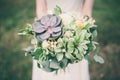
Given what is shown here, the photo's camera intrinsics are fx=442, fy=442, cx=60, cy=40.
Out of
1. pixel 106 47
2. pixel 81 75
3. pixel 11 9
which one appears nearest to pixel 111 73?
pixel 106 47

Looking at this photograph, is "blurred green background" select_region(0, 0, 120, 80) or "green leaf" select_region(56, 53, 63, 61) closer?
"green leaf" select_region(56, 53, 63, 61)

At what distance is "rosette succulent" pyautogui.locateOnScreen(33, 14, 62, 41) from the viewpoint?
13.6 ft

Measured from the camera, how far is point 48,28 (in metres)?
4.14

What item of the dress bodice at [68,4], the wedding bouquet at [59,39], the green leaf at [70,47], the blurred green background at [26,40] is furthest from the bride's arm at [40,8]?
the blurred green background at [26,40]

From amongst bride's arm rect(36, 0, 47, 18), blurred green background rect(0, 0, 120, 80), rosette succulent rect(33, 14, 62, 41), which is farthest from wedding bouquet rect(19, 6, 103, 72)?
blurred green background rect(0, 0, 120, 80)

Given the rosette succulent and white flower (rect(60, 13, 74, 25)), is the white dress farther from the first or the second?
the rosette succulent

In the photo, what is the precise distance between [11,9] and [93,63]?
4176 mm

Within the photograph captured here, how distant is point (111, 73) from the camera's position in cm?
795

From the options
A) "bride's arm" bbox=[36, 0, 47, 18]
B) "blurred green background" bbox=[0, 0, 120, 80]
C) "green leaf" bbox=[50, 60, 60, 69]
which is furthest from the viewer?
"blurred green background" bbox=[0, 0, 120, 80]

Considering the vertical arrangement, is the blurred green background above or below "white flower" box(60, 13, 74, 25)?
below

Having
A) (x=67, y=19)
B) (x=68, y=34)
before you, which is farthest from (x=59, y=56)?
(x=67, y=19)

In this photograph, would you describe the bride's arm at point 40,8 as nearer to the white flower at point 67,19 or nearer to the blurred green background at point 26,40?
the white flower at point 67,19

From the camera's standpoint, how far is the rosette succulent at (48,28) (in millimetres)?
4138

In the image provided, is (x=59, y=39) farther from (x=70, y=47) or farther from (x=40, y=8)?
(x=40, y=8)
